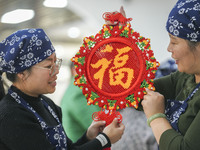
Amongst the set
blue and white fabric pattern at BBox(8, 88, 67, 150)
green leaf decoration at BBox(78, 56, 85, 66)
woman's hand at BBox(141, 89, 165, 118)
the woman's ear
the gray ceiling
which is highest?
green leaf decoration at BBox(78, 56, 85, 66)

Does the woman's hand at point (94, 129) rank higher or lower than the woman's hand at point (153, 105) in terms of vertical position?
lower

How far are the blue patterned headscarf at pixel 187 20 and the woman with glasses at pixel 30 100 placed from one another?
595 millimetres

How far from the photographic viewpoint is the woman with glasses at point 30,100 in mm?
1334

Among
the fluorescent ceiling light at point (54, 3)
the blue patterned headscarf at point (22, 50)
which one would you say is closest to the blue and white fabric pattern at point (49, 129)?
the blue patterned headscarf at point (22, 50)

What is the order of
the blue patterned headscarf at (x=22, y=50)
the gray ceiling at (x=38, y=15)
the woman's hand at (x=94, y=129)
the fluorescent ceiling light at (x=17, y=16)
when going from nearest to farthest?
the blue patterned headscarf at (x=22, y=50) < the woman's hand at (x=94, y=129) < the gray ceiling at (x=38, y=15) < the fluorescent ceiling light at (x=17, y=16)

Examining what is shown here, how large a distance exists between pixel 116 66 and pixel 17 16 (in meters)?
4.66

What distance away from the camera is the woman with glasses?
133 cm

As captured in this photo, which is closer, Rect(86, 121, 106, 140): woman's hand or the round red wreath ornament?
the round red wreath ornament

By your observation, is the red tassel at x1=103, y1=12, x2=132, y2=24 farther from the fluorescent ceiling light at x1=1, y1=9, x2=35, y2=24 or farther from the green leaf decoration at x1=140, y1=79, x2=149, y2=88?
the fluorescent ceiling light at x1=1, y1=9, x2=35, y2=24

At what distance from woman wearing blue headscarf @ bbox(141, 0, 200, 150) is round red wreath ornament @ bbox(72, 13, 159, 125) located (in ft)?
0.34

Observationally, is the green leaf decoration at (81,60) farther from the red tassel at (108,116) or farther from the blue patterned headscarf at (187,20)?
the blue patterned headscarf at (187,20)

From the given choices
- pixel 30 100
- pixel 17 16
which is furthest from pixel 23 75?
pixel 17 16

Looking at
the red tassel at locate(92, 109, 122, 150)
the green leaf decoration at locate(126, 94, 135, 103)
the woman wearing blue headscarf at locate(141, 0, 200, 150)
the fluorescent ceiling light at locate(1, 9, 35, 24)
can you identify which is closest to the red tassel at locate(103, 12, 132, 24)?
the woman wearing blue headscarf at locate(141, 0, 200, 150)

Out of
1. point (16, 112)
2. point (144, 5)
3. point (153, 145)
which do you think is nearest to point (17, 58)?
point (16, 112)
